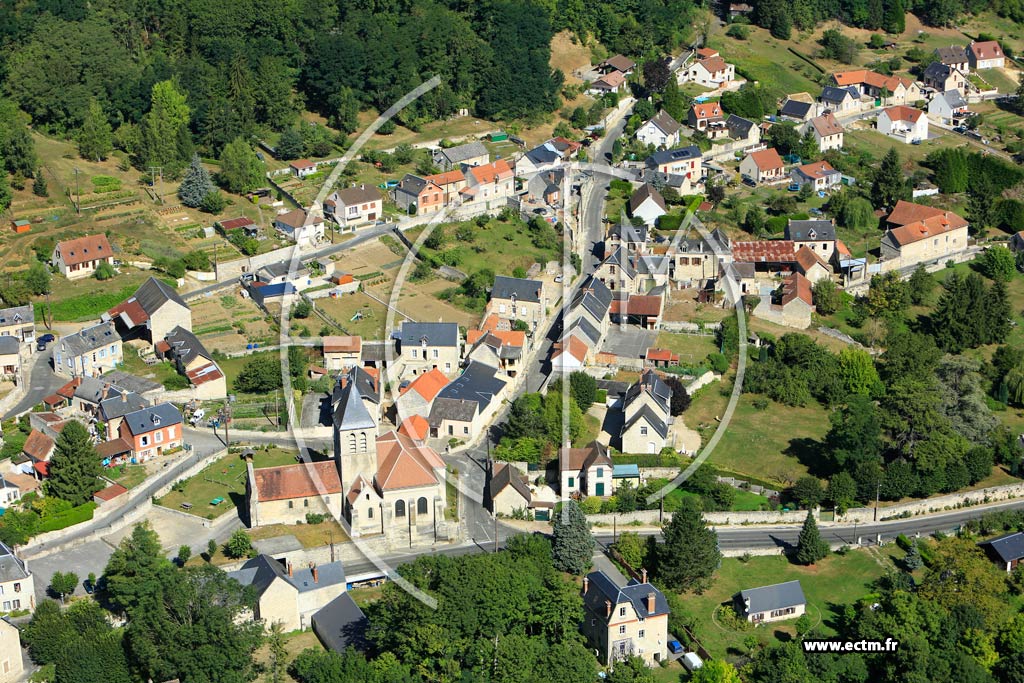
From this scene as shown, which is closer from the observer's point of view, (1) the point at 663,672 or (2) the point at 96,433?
(1) the point at 663,672

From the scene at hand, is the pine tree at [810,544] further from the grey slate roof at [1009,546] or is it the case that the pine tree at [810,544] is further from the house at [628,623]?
the house at [628,623]

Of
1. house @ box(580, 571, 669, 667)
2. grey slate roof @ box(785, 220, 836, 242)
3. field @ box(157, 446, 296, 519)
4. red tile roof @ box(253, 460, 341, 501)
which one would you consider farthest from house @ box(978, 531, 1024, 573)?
field @ box(157, 446, 296, 519)

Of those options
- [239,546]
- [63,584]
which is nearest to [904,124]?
[239,546]

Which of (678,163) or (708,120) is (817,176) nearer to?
(678,163)

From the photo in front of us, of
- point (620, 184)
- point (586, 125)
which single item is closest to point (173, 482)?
point (620, 184)

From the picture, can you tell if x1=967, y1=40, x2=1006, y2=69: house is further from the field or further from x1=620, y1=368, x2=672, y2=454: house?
the field

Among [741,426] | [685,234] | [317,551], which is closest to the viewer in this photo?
[317,551]

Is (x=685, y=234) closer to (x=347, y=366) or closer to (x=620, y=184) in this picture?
(x=620, y=184)

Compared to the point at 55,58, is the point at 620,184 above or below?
below
